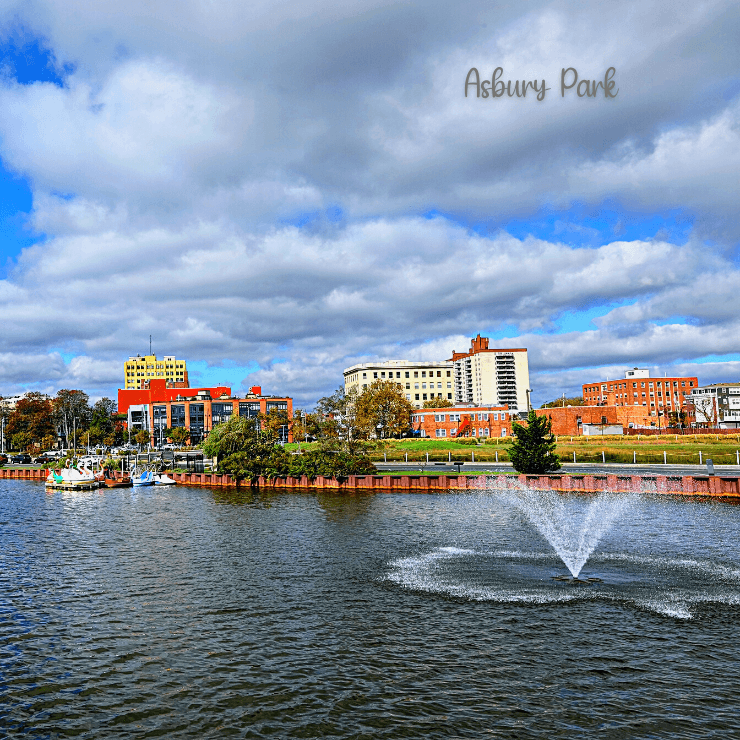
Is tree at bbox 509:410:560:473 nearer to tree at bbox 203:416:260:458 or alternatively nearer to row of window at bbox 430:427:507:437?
tree at bbox 203:416:260:458

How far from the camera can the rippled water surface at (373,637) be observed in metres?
18.9

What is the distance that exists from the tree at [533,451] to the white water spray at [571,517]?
5935 millimetres

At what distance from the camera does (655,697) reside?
64.5ft

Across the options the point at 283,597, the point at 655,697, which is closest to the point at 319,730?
the point at 655,697

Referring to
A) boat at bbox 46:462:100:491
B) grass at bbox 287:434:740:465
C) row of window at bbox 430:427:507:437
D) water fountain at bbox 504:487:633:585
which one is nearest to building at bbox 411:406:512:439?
row of window at bbox 430:427:507:437

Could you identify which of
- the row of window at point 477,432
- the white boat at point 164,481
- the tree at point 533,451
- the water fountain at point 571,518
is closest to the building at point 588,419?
the row of window at point 477,432

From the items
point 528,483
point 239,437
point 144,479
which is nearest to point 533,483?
point 528,483

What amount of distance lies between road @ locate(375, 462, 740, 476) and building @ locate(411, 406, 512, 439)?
5808 cm

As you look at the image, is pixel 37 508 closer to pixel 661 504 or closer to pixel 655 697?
pixel 661 504

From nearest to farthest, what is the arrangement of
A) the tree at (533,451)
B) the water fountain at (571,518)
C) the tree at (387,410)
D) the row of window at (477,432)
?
the water fountain at (571,518) → the tree at (533,451) → the row of window at (477,432) → the tree at (387,410)

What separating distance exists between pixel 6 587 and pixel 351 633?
21.7m

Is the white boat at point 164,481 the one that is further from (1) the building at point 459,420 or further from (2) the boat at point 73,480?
(1) the building at point 459,420

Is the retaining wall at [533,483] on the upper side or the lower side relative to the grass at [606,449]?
lower

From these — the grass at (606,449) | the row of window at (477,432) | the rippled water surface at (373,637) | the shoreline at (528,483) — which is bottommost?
the rippled water surface at (373,637)
